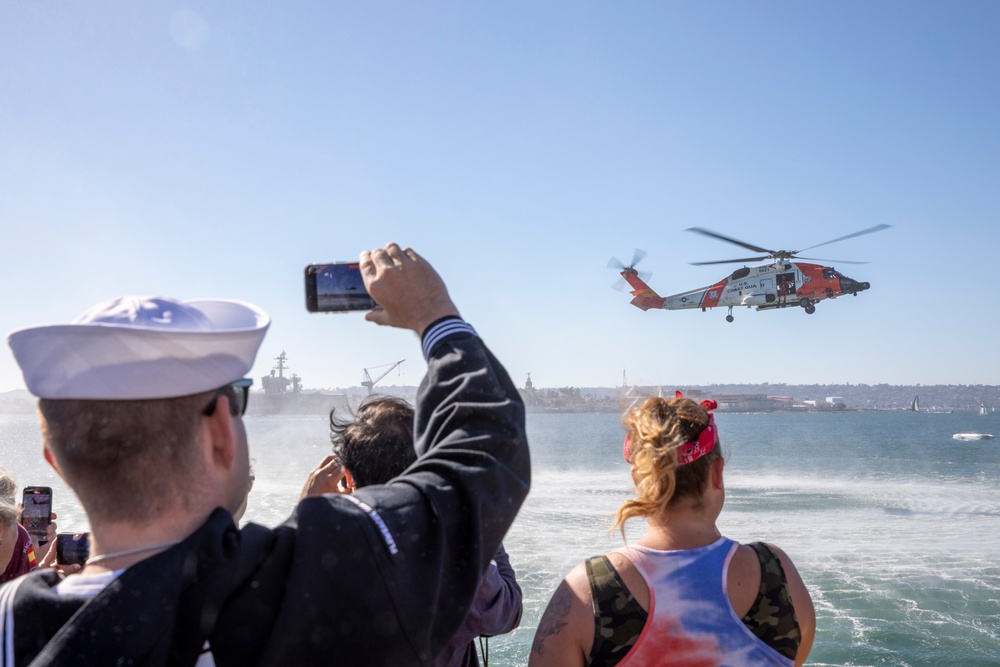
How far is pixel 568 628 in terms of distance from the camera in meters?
2.46

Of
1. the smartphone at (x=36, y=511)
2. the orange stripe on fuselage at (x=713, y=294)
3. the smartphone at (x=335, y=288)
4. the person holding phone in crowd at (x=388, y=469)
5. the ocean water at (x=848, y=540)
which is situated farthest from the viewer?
the orange stripe on fuselage at (x=713, y=294)

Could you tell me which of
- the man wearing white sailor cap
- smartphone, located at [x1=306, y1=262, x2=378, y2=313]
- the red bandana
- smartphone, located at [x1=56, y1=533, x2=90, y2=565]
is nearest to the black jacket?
the man wearing white sailor cap

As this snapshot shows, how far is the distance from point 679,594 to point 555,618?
1.37 feet

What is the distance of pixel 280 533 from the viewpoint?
1.28 m

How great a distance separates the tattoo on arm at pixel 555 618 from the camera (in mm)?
2488

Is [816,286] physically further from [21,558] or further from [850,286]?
[21,558]

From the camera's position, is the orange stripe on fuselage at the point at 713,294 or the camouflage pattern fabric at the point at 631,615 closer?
the camouflage pattern fabric at the point at 631,615

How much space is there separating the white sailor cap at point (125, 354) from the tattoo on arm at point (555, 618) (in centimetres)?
160

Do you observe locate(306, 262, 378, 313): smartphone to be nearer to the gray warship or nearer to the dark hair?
the dark hair

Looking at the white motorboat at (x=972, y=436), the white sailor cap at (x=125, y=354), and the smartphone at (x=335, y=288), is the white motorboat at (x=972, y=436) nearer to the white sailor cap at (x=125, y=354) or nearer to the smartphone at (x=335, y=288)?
the smartphone at (x=335, y=288)

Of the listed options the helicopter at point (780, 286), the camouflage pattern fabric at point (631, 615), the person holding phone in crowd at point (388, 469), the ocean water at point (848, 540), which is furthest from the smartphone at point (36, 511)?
the helicopter at point (780, 286)

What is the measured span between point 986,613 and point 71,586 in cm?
1325

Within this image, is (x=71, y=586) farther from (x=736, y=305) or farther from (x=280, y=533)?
(x=736, y=305)

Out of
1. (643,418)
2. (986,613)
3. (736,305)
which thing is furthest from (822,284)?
(643,418)
